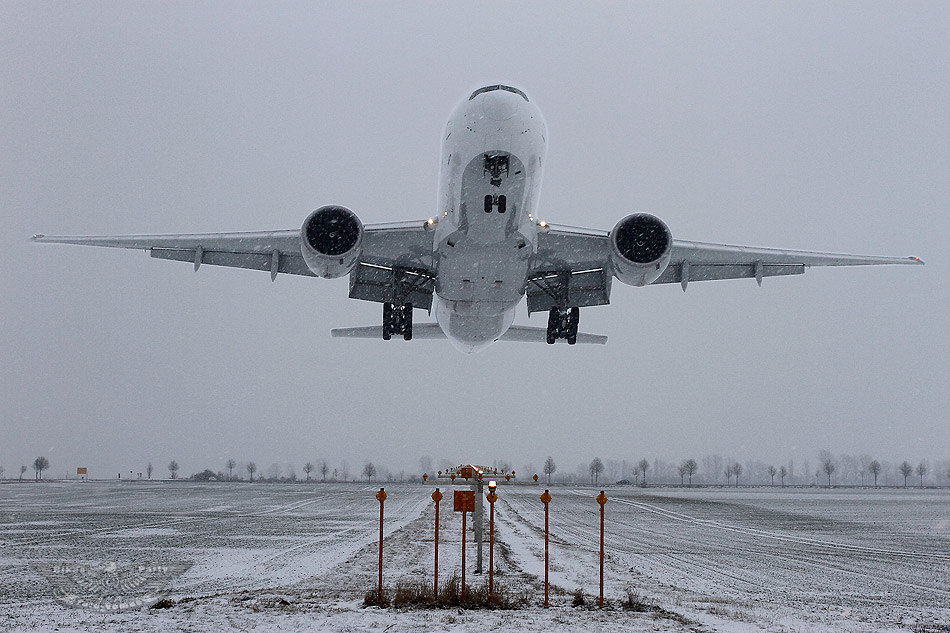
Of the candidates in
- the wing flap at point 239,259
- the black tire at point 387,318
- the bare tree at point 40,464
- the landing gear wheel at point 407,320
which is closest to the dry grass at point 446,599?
the black tire at point 387,318

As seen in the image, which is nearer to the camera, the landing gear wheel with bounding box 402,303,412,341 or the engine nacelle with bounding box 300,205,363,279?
the engine nacelle with bounding box 300,205,363,279

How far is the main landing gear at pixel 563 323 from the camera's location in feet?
67.8

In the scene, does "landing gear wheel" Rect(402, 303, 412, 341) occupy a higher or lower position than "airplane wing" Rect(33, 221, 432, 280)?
lower

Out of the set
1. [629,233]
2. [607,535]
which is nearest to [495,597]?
[629,233]

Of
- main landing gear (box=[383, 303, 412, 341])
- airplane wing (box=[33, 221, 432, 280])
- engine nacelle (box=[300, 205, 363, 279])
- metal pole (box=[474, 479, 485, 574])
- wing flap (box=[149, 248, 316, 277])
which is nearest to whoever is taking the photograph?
metal pole (box=[474, 479, 485, 574])

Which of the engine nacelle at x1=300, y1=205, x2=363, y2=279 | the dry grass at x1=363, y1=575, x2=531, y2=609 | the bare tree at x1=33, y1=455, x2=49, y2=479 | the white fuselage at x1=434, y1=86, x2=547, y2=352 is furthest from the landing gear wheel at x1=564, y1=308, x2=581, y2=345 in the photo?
the bare tree at x1=33, y1=455, x2=49, y2=479

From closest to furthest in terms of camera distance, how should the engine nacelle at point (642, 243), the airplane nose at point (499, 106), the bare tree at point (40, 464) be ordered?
the airplane nose at point (499, 106)
the engine nacelle at point (642, 243)
the bare tree at point (40, 464)

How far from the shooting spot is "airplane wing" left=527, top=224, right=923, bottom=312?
17031mm

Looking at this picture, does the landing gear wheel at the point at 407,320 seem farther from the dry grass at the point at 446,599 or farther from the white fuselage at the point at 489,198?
the dry grass at the point at 446,599

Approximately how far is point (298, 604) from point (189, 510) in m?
20.9

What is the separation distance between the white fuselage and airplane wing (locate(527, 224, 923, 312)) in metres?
1.01

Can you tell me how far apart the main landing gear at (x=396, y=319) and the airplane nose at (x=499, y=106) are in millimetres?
7786

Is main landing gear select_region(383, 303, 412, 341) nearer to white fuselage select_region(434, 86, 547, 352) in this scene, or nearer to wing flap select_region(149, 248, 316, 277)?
white fuselage select_region(434, 86, 547, 352)

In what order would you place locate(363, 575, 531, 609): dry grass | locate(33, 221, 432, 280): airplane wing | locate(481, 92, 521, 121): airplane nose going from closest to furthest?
locate(363, 575, 531, 609): dry grass, locate(481, 92, 521, 121): airplane nose, locate(33, 221, 432, 280): airplane wing
